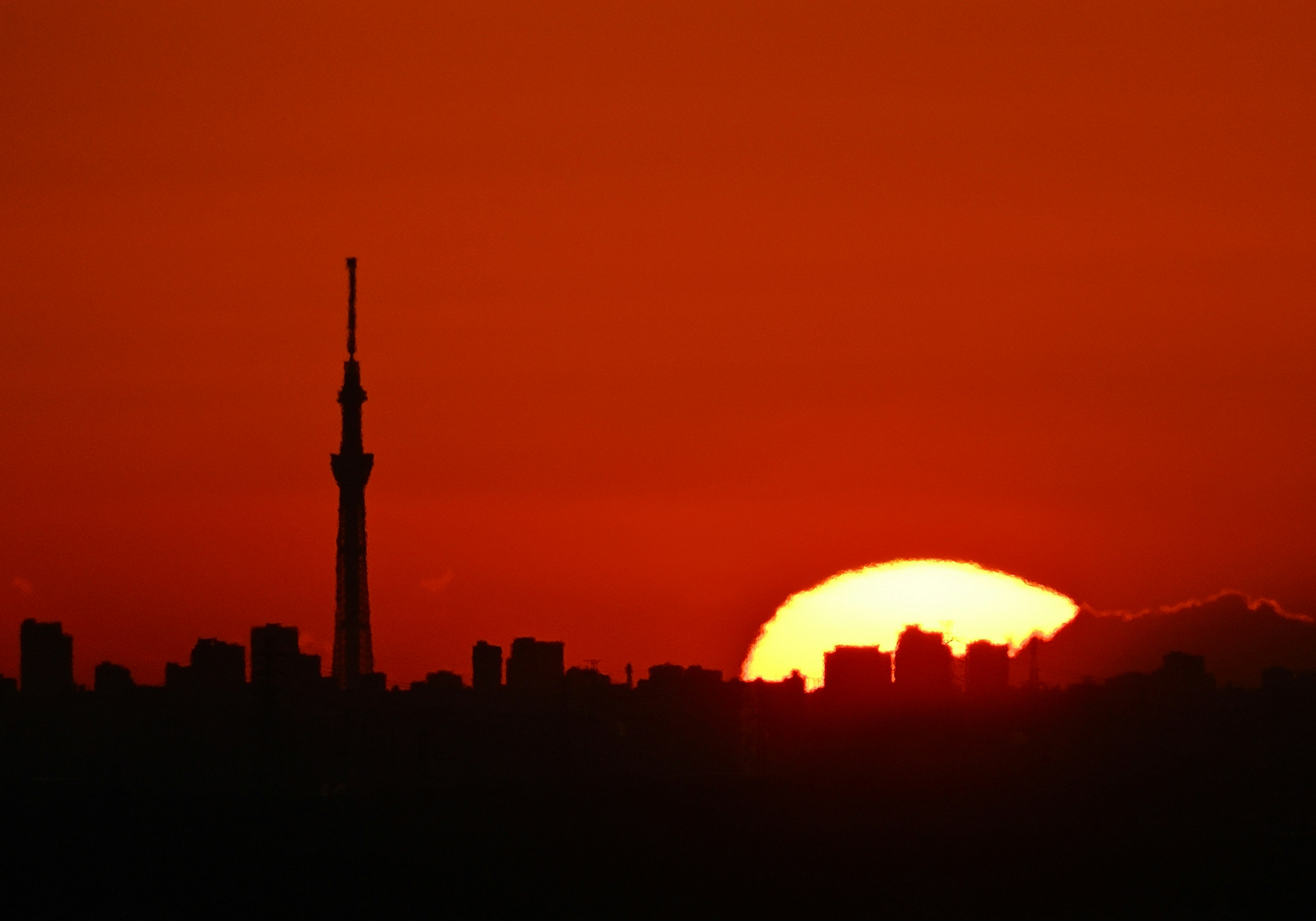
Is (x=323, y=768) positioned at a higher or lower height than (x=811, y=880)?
higher

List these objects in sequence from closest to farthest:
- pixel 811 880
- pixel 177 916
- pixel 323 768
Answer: pixel 177 916, pixel 811 880, pixel 323 768

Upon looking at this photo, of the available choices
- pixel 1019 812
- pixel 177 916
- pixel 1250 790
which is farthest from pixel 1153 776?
pixel 177 916

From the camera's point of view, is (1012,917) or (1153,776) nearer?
(1012,917)

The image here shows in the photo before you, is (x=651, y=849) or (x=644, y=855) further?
(x=651, y=849)

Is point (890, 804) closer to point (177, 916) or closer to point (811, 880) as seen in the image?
point (811, 880)

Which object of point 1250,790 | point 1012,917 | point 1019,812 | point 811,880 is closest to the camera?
point 1012,917

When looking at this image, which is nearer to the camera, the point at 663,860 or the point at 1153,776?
the point at 663,860

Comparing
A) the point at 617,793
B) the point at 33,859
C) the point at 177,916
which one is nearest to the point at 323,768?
the point at 617,793

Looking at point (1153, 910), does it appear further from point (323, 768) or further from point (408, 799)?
point (323, 768)

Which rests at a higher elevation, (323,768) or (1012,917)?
(323,768)
